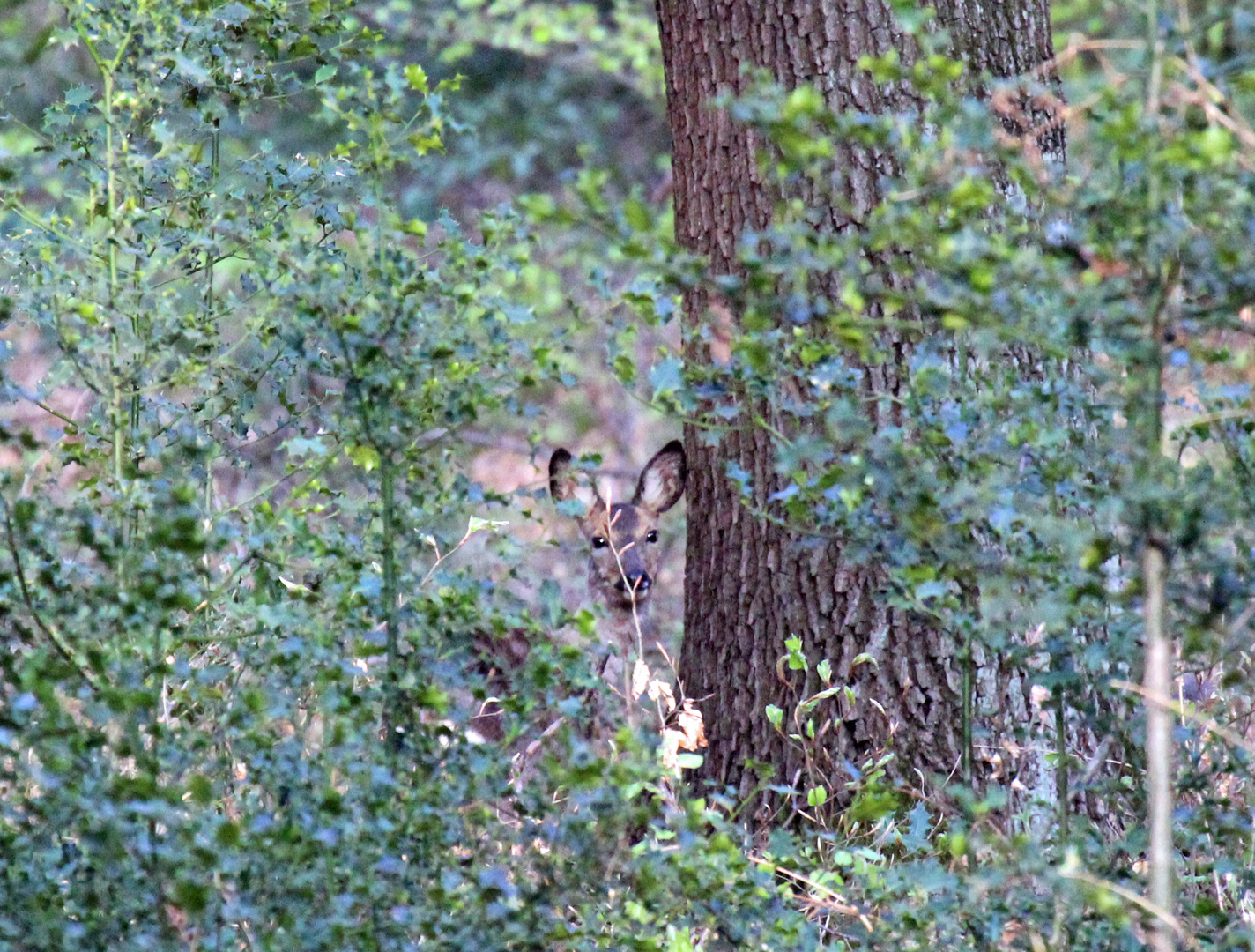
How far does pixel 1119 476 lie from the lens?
2938 millimetres

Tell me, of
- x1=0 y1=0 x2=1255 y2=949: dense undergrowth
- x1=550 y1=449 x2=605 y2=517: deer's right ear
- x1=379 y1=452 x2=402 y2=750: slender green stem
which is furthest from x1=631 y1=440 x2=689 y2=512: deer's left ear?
x1=379 y1=452 x2=402 y2=750: slender green stem

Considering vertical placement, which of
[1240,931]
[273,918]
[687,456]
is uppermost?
[687,456]

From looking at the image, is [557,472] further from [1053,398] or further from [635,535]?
[1053,398]

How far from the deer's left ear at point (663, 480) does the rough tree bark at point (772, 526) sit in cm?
121

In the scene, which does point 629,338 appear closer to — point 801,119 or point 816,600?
point 801,119

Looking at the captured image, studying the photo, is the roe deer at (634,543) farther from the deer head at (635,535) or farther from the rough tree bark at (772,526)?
the rough tree bark at (772,526)

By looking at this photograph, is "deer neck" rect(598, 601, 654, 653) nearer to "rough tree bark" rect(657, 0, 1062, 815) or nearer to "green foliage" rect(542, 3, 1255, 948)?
"rough tree bark" rect(657, 0, 1062, 815)

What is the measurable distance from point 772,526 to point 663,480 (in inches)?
80.5

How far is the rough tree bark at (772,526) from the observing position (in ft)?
15.9

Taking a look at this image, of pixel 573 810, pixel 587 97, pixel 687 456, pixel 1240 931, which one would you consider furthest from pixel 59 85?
pixel 1240 931

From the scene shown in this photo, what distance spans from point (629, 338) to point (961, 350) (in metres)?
1.59

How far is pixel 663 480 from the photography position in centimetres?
703

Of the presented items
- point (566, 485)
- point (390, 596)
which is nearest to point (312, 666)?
point (390, 596)

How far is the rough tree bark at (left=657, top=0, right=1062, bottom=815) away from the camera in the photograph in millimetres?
4836
